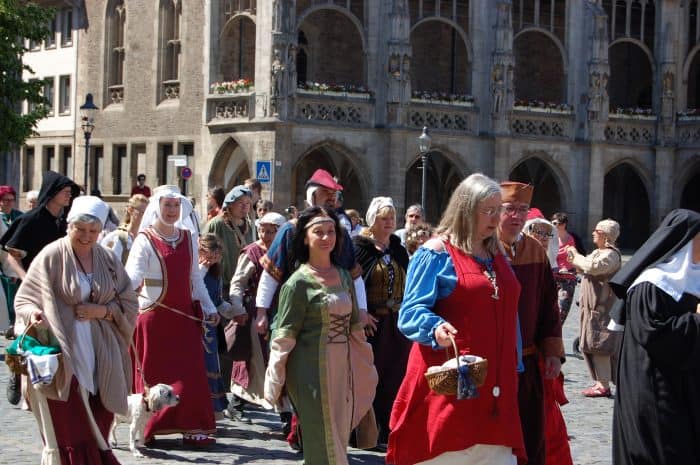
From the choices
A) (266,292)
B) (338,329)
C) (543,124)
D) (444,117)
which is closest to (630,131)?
(543,124)

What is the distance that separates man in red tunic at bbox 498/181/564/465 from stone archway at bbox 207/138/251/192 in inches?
1182

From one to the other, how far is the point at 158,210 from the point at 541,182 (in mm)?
35841

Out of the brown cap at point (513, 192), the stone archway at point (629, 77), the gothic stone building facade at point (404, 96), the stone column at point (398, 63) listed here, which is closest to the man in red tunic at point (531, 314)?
the brown cap at point (513, 192)

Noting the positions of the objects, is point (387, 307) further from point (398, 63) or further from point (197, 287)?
point (398, 63)

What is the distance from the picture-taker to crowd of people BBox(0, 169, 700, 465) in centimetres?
678

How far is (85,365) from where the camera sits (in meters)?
7.81

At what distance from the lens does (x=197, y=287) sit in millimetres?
10250

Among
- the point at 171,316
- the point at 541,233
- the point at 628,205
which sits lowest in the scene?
the point at 171,316

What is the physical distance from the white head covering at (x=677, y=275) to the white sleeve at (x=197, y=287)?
4.15m

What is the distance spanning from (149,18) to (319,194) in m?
32.5

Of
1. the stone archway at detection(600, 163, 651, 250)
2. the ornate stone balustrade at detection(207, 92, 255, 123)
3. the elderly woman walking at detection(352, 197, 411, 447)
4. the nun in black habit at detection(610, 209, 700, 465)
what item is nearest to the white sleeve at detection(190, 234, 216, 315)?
the elderly woman walking at detection(352, 197, 411, 447)

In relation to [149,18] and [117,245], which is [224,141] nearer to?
[149,18]

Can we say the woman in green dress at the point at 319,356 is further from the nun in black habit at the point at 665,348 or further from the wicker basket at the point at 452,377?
the nun in black habit at the point at 665,348

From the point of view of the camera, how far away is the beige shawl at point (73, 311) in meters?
7.70
